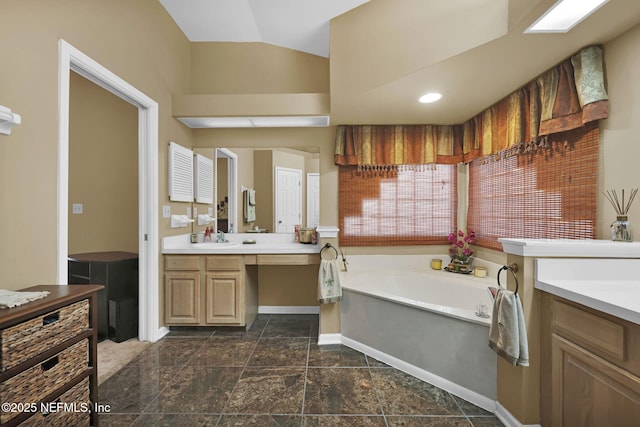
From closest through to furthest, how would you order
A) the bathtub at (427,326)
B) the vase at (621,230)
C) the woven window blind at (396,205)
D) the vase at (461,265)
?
the vase at (621,230), the bathtub at (427,326), the vase at (461,265), the woven window blind at (396,205)

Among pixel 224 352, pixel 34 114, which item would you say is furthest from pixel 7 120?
pixel 224 352

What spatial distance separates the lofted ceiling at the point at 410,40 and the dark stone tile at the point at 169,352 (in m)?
2.47

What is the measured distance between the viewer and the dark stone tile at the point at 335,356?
220 cm

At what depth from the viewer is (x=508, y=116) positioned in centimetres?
236

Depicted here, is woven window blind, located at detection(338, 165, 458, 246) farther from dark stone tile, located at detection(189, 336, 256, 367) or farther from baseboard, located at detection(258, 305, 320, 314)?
Result: dark stone tile, located at detection(189, 336, 256, 367)

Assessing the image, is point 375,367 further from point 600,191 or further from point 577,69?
point 577,69

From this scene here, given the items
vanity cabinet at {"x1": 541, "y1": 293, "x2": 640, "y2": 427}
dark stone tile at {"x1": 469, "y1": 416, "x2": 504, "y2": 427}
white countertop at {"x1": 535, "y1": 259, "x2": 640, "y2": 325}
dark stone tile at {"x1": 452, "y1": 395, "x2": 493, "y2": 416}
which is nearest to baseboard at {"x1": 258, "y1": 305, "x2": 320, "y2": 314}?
dark stone tile at {"x1": 452, "y1": 395, "x2": 493, "y2": 416}

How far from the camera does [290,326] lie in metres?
2.95

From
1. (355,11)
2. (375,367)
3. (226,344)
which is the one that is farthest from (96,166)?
(375,367)

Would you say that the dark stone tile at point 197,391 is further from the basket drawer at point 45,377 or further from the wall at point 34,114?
the wall at point 34,114

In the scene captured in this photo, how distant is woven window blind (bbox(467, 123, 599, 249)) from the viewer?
71.0 inches

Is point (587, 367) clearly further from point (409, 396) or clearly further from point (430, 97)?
point (430, 97)

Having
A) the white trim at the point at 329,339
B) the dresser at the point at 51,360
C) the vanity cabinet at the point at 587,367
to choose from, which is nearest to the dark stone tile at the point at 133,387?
the dresser at the point at 51,360

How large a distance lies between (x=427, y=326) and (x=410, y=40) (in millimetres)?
1994
